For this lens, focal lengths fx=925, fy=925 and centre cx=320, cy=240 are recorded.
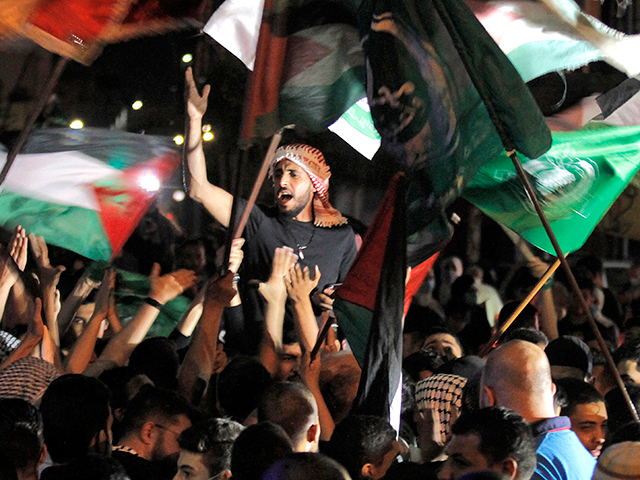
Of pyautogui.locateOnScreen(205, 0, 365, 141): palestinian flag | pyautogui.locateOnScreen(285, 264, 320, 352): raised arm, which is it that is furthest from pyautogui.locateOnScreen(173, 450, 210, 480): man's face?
pyautogui.locateOnScreen(205, 0, 365, 141): palestinian flag

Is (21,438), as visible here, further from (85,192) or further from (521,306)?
(521,306)

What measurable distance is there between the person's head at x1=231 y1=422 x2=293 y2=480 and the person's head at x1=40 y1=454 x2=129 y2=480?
0.39 meters

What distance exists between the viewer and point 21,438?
344 centimetres

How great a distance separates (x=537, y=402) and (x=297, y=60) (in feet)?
8.36

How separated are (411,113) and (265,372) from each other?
155 cm

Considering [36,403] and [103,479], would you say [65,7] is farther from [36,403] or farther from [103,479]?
[103,479]

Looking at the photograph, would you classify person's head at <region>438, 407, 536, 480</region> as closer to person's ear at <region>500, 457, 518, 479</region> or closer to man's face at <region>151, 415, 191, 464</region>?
person's ear at <region>500, 457, 518, 479</region>

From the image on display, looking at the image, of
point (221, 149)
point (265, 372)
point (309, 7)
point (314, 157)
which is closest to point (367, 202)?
point (221, 149)

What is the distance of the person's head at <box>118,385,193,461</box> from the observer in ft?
12.9

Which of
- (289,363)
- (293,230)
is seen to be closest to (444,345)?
(289,363)

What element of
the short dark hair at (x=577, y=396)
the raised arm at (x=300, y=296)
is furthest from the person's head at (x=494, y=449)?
the raised arm at (x=300, y=296)

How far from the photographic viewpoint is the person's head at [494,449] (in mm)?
3109

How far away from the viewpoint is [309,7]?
5.38 metres

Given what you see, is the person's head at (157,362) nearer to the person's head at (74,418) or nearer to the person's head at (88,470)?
the person's head at (74,418)
